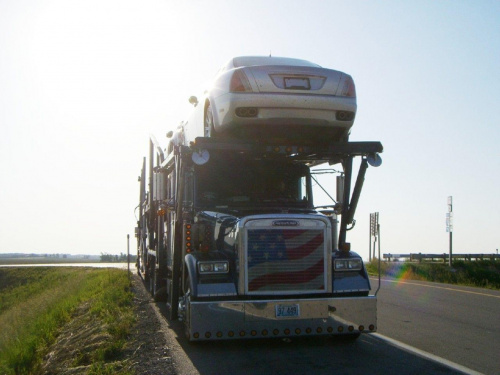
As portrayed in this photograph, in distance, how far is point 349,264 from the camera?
9469mm

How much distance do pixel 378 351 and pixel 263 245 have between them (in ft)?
6.64

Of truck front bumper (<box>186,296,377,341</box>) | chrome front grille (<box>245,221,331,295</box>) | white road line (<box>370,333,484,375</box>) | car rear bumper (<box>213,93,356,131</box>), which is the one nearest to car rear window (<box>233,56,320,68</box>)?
car rear bumper (<box>213,93,356,131</box>)

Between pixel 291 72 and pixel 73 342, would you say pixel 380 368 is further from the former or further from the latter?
pixel 73 342

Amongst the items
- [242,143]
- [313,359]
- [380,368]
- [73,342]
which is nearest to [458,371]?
[380,368]

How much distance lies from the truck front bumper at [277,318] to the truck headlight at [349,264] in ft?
1.67

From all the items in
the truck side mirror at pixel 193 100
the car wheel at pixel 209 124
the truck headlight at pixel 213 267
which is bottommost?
the truck headlight at pixel 213 267

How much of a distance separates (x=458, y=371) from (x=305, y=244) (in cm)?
253

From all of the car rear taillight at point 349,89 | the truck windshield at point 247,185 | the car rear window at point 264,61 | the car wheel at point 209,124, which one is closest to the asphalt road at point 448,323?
the truck windshield at point 247,185

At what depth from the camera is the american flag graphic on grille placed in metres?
9.02

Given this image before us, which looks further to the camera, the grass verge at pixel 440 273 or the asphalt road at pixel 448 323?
the grass verge at pixel 440 273

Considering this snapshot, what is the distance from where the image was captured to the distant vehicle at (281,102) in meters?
9.73

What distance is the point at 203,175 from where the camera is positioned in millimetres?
10719

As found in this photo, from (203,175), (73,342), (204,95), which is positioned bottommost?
(73,342)

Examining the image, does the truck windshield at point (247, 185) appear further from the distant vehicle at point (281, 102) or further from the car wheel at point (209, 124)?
the distant vehicle at point (281, 102)
